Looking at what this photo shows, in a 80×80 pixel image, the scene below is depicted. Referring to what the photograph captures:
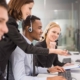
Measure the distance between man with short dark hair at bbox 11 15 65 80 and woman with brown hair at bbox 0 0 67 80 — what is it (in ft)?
0.26

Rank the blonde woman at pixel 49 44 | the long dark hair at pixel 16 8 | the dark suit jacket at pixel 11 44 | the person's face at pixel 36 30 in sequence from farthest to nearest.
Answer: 1. the blonde woman at pixel 49 44
2. the person's face at pixel 36 30
3. the long dark hair at pixel 16 8
4. the dark suit jacket at pixel 11 44

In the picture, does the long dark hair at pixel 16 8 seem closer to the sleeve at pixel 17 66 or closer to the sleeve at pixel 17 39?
the sleeve at pixel 17 39

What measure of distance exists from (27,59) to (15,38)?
0.24 m

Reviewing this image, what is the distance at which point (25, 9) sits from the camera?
Answer: 1.37m

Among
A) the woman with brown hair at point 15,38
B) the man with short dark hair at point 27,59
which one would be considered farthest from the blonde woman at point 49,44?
the woman with brown hair at point 15,38

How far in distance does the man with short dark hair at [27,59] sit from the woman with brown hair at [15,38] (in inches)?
3.1

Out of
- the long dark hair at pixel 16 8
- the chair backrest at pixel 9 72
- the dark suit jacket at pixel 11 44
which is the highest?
the long dark hair at pixel 16 8

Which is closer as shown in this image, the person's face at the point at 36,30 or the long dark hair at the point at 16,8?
the long dark hair at the point at 16,8

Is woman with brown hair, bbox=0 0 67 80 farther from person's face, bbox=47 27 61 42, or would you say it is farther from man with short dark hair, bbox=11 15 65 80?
person's face, bbox=47 27 61 42

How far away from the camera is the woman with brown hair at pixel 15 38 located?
1233 mm

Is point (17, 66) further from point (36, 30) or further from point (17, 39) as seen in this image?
point (36, 30)

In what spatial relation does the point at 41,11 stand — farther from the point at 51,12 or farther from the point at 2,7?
the point at 2,7

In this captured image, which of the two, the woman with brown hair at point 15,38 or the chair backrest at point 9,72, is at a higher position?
the woman with brown hair at point 15,38

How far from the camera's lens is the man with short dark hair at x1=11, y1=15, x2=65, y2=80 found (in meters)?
1.32
